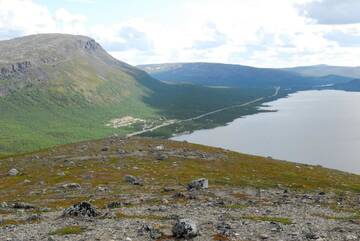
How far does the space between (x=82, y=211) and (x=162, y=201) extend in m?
11.1

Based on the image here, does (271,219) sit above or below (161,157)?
above

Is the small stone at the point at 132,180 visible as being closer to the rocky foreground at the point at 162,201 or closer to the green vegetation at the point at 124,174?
the rocky foreground at the point at 162,201

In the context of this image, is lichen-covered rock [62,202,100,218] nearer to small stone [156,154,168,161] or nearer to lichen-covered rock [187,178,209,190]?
lichen-covered rock [187,178,209,190]

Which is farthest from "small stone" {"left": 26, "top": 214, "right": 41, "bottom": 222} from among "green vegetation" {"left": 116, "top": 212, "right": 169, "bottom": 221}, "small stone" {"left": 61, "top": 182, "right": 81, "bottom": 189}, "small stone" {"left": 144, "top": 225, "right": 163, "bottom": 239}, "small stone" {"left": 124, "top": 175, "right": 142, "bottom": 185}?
"small stone" {"left": 124, "top": 175, "right": 142, "bottom": 185}

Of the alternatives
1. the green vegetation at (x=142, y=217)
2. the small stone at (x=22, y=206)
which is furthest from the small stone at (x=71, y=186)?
the green vegetation at (x=142, y=217)

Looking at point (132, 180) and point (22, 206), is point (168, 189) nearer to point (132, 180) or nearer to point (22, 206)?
point (132, 180)

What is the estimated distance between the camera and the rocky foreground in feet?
113

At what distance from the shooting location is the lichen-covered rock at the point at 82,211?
133ft

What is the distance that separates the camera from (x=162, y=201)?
49.7m

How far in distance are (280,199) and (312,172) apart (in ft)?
164

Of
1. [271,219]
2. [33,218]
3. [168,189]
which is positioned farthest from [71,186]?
[271,219]

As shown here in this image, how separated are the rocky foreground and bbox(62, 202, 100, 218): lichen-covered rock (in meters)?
0.09

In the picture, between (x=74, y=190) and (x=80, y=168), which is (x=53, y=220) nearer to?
(x=74, y=190)

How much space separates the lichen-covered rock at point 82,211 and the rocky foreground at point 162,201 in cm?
9
